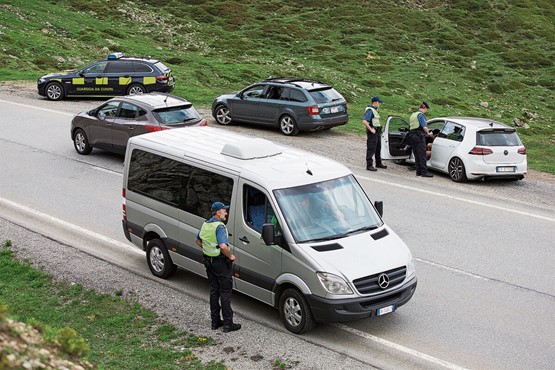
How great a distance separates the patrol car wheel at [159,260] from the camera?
41.0ft

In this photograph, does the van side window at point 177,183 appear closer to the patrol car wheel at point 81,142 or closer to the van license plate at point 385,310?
the van license plate at point 385,310

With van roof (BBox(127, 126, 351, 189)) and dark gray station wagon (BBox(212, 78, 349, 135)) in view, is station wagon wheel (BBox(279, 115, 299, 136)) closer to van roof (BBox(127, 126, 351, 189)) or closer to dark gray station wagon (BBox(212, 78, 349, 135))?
dark gray station wagon (BBox(212, 78, 349, 135))

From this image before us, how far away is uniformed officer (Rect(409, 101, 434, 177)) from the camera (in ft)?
64.0

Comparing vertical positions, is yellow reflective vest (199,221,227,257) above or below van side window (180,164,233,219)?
below

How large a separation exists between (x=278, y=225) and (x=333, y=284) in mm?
1132

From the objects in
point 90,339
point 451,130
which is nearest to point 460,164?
point 451,130

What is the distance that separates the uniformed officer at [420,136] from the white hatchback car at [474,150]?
0.52 m

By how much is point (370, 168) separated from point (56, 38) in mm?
30044

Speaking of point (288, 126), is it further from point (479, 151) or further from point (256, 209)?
point (256, 209)

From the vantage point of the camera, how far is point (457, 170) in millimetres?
19594

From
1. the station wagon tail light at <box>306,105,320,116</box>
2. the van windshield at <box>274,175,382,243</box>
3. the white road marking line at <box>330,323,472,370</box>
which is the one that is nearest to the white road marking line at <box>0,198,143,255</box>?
the van windshield at <box>274,175,382,243</box>

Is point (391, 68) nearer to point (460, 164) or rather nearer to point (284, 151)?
point (460, 164)

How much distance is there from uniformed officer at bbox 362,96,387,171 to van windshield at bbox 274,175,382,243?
8553 millimetres

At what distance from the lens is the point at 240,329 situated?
10.8 m
